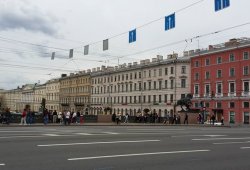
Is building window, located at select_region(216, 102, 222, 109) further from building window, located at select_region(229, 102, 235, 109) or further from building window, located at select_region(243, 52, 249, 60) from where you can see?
building window, located at select_region(243, 52, 249, 60)

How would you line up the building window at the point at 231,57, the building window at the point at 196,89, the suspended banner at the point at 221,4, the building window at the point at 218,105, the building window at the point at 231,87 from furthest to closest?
the building window at the point at 196,89, the building window at the point at 218,105, the building window at the point at 231,87, the building window at the point at 231,57, the suspended banner at the point at 221,4

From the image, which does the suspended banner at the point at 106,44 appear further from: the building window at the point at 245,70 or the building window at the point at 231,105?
the building window at the point at 231,105

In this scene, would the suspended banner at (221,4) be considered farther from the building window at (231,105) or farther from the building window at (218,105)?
the building window at (218,105)

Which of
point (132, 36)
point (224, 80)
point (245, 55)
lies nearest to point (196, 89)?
point (224, 80)

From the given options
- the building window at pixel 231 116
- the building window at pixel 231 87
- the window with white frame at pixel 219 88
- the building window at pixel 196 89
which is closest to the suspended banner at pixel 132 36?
the building window at pixel 231 116

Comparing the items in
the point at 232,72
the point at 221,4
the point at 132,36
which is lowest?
the point at 221,4


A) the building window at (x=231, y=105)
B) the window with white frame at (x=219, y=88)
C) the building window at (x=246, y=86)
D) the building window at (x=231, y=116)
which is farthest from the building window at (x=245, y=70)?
the building window at (x=231, y=116)

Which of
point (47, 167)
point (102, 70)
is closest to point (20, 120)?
point (47, 167)

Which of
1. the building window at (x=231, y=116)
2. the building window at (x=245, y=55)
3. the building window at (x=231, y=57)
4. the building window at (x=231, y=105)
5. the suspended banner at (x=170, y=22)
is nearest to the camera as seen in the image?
the suspended banner at (x=170, y=22)

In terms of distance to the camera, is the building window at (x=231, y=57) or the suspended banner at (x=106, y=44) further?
the building window at (x=231, y=57)

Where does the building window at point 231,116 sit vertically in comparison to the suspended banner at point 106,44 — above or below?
below

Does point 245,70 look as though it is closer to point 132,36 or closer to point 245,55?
point 245,55

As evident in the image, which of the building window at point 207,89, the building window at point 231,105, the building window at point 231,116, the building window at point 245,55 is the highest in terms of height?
the building window at point 245,55

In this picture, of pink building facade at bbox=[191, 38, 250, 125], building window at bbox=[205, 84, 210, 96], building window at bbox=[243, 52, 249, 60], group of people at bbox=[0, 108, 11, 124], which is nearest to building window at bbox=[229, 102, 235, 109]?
pink building facade at bbox=[191, 38, 250, 125]
